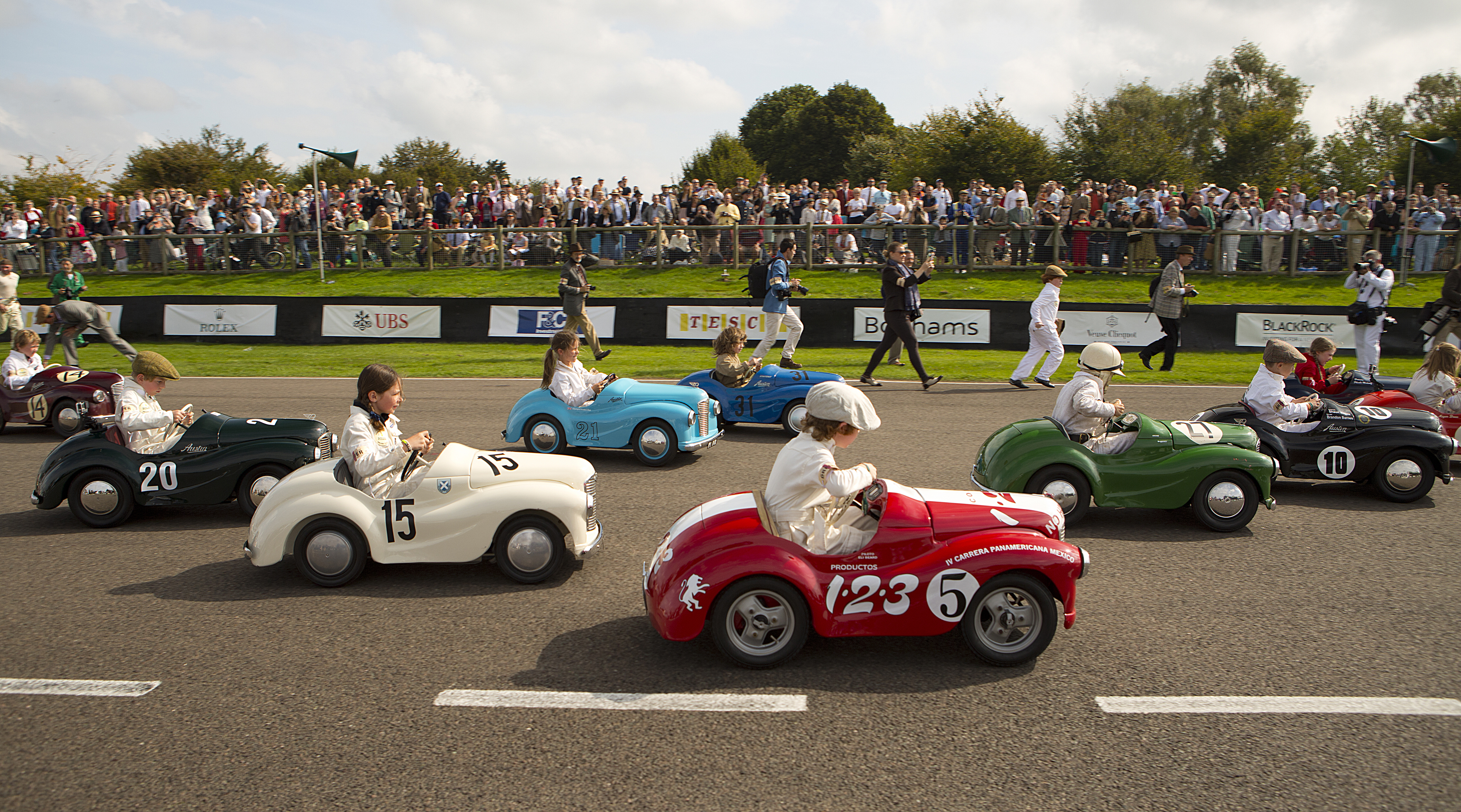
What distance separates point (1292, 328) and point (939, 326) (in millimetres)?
7085

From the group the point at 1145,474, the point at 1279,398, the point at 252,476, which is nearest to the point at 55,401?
the point at 252,476

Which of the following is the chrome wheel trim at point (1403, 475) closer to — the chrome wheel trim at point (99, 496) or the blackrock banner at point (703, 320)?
the chrome wheel trim at point (99, 496)

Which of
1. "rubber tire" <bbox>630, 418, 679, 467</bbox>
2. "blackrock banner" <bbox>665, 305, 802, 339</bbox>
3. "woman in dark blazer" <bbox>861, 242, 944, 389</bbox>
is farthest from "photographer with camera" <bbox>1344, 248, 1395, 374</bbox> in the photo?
"rubber tire" <bbox>630, 418, 679, 467</bbox>

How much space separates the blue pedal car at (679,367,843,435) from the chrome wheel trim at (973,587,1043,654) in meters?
6.10

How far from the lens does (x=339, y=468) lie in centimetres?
595

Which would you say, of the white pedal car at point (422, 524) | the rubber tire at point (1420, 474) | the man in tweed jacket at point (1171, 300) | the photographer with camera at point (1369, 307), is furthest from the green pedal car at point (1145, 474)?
the photographer with camera at point (1369, 307)

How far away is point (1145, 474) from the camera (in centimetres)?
698

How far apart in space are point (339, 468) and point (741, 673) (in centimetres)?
311

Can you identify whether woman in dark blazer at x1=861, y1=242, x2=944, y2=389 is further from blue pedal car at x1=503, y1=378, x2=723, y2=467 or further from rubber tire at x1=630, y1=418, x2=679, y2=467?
rubber tire at x1=630, y1=418, x2=679, y2=467

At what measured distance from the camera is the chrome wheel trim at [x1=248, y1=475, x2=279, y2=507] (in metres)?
7.47

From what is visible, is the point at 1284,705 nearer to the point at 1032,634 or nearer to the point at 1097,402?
the point at 1032,634

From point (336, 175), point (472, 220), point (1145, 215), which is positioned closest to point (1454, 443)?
point (1145, 215)

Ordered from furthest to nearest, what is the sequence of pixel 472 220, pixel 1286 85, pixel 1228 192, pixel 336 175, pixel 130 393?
pixel 336 175 → pixel 1286 85 → pixel 472 220 → pixel 1228 192 → pixel 130 393

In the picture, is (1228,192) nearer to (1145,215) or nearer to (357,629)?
(1145,215)
